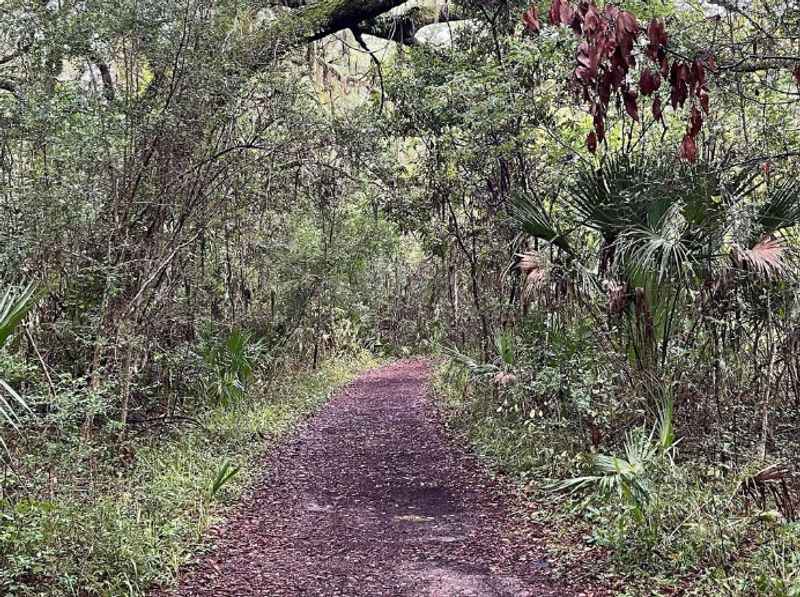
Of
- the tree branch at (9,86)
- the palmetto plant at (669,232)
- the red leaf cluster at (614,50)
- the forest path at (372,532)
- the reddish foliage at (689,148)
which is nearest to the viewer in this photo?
the red leaf cluster at (614,50)

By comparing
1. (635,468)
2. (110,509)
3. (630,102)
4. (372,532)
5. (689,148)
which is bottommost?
(372,532)

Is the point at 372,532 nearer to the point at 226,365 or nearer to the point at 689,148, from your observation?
the point at 689,148

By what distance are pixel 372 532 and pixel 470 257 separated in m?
5.61

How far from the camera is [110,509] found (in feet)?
17.8

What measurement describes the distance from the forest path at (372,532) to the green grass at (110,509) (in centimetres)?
28

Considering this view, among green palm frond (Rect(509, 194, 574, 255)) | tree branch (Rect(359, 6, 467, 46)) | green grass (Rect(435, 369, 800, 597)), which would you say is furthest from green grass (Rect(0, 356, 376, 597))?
A: tree branch (Rect(359, 6, 467, 46))

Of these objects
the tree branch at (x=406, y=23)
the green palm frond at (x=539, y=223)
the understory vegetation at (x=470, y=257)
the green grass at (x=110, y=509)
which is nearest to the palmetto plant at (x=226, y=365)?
the understory vegetation at (x=470, y=257)

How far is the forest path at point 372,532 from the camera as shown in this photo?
504cm

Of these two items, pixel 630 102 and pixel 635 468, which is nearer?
pixel 630 102

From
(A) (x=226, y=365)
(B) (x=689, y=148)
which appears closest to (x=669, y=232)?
(B) (x=689, y=148)

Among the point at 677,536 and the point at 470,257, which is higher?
the point at 470,257

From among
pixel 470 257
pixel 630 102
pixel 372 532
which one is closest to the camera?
pixel 630 102

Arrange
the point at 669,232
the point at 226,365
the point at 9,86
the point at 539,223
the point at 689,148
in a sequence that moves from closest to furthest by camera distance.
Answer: the point at 689,148
the point at 669,232
the point at 539,223
the point at 9,86
the point at 226,365

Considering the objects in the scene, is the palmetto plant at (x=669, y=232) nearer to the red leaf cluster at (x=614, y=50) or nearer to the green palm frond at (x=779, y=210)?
the green palm frond at (x=779, y=210)
